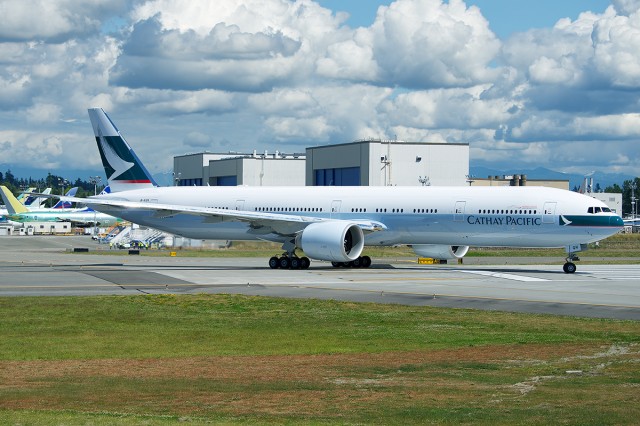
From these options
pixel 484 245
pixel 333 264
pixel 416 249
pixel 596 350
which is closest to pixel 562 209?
pixel 484 245

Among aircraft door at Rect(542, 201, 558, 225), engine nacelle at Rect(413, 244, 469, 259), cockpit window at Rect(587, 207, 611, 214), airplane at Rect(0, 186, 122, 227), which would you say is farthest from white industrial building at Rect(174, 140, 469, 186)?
cockpit window at Rect(587, 207, 611, 214)

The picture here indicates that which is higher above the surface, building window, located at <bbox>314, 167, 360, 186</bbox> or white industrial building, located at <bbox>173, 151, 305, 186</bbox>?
white industrial building, located at <bbox>173, 151, 305, 186</bbox>

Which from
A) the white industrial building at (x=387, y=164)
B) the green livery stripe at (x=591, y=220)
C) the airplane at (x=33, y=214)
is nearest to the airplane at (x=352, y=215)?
the green livery stripe at (x=591, y=220)

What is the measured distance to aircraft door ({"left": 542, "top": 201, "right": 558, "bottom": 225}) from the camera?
4788cm

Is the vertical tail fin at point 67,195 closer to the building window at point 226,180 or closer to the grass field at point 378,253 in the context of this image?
the building window at point 226,180

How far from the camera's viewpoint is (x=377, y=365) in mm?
20828

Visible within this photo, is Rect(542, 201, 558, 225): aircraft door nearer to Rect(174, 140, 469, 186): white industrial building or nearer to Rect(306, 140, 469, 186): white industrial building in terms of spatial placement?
Rect(174, 140, 469, 186): white industrial building

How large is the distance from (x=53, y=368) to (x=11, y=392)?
131 inches

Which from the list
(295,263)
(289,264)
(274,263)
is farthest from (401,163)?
(274,263)

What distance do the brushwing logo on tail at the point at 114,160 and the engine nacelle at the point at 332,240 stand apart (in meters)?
15.2

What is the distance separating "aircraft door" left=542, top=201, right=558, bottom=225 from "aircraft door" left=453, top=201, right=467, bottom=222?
4261 millimetres

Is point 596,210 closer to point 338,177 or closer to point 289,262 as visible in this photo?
point 289,262

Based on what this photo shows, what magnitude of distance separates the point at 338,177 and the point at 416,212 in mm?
73930

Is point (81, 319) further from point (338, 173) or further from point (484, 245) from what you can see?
point (338, 173)
